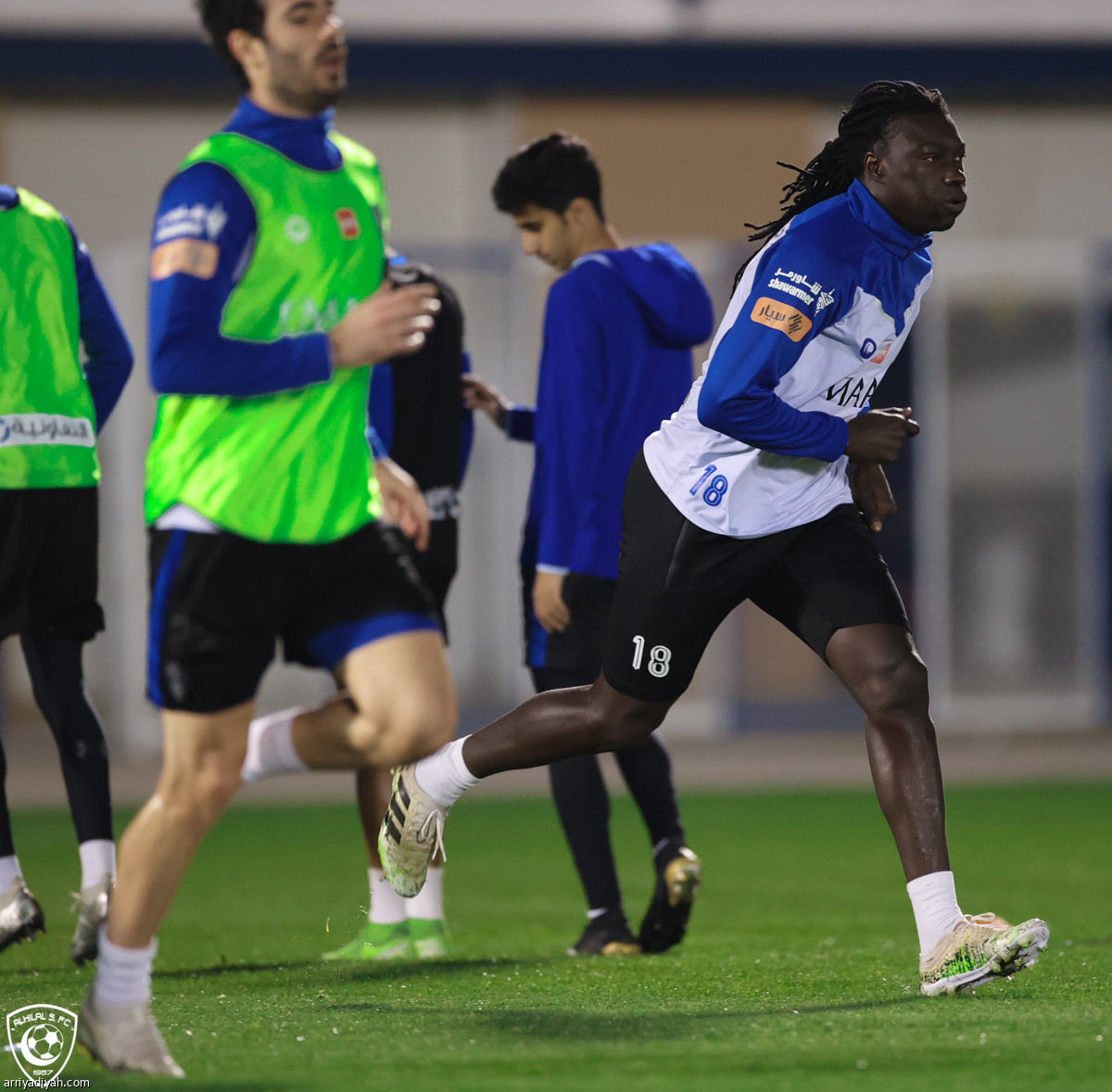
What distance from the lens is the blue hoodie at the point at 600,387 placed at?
16.9 feet

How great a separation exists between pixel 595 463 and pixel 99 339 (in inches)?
53.3

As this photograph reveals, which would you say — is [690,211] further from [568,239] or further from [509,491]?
[568,239]

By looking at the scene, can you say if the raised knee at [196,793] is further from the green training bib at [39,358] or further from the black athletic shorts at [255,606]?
the green training bib at [39,358]

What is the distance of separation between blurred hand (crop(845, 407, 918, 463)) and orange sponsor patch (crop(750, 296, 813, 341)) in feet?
0.95

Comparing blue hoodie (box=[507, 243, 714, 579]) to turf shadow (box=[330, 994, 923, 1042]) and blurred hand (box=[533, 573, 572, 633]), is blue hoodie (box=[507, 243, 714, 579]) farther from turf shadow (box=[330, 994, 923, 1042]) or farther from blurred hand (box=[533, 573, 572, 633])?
turf shadow (box=[330, 994, 923, 1042])

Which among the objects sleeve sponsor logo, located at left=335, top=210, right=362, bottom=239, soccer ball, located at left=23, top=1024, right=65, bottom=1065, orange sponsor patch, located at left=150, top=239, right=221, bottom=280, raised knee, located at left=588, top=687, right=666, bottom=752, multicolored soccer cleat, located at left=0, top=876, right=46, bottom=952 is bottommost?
multicolored soccer cleat, located at left=0, top=876, right=46, bottom=952

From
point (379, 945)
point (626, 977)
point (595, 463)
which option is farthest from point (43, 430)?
point (626, 977)

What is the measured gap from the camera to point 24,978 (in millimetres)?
4605

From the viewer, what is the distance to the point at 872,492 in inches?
168

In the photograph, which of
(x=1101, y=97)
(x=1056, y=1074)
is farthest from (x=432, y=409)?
(x=1101, y=97)

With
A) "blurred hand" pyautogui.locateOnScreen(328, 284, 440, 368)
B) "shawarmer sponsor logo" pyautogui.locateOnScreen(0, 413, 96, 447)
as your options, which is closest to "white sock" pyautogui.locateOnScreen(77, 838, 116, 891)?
"shawarmer sponsor logo" pyautogui.locateOnScreen(0, 413, 96, 447)

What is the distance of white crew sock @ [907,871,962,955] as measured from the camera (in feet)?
13.0

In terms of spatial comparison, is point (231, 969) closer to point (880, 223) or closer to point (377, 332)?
point (377, 332)

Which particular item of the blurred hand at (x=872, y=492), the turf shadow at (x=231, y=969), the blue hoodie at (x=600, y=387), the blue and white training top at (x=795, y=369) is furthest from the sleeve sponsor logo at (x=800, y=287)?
the turf shadow at (x=231, y=969)
